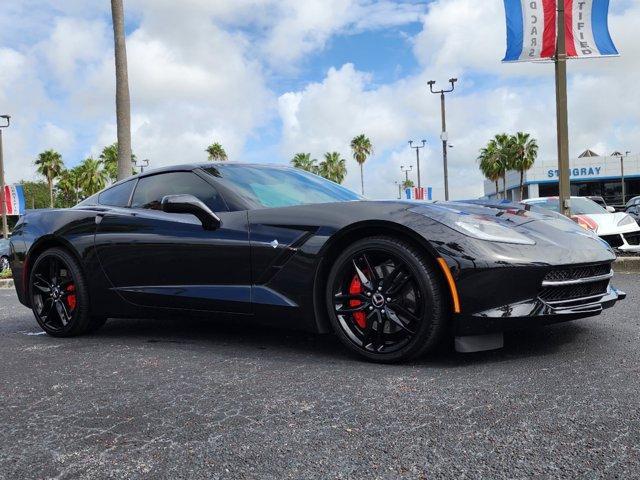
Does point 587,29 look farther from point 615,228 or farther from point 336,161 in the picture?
point 336,161

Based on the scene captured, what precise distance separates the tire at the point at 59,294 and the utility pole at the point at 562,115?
23.8 ft

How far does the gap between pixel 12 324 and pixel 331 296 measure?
3454 mm

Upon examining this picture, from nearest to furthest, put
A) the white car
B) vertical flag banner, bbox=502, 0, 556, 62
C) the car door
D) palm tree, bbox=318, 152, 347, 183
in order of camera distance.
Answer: the car door, the white car, vertical flag banner, bbox=502, 0, 556, 62, palm tree, bbox=318, 152, 347, 183

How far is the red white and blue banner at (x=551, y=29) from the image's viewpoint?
9.27 m

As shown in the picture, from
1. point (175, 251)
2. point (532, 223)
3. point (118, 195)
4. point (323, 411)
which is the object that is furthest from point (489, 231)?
point (118, 195)

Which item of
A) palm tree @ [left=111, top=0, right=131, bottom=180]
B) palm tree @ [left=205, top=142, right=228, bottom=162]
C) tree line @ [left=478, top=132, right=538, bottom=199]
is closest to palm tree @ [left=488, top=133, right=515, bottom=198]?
tree line @ [left=478, top=132, right=538, bottom=199]

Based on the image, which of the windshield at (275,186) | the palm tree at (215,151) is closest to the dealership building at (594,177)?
the palm tree at (215,151)

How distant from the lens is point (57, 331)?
434 cm

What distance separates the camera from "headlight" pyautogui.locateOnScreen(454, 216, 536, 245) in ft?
9.55

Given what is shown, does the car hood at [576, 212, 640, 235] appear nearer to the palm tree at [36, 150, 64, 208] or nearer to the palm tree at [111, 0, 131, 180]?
the palm tree at [111, 0, 131, 180]

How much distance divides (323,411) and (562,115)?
8545 mm

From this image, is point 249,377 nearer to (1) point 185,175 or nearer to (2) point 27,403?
(2) point 27,403

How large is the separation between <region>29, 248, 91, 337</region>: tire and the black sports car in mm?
→ 14

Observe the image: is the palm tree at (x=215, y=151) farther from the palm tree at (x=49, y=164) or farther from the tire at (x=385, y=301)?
the tire at (x=385, y=301)
